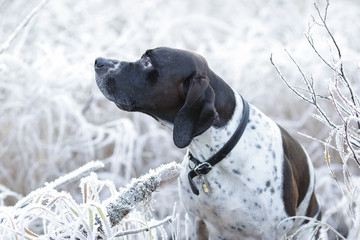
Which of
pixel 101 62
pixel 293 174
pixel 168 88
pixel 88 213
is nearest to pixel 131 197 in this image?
pixel 88 213

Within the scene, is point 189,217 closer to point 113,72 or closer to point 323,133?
point 113,72

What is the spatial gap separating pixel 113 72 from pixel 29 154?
1834mm

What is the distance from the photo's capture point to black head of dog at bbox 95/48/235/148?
2.48m

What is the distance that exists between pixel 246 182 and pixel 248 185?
15mm

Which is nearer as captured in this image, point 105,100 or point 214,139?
point 214,139

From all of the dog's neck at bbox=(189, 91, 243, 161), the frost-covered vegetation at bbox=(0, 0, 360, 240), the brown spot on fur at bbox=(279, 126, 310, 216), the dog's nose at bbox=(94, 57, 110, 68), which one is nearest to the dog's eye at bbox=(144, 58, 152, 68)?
the dog's nose at bbox=(94, 57, 110, 68)

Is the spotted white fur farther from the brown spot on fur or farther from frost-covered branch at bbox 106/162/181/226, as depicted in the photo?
frost-covered branch at bbox 106/162/181/226

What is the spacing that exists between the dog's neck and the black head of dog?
0.09 feet

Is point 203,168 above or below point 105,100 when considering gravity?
above

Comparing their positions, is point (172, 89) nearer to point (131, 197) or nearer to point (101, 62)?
point (101, 62)

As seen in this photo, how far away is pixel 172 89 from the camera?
8.46 feet

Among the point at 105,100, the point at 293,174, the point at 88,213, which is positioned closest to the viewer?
the point at 88,213

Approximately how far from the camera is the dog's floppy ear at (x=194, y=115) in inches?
96.7

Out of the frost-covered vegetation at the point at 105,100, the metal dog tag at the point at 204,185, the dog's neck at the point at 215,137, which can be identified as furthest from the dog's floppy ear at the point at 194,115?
the frost-covered vegetation at the point at 105,100
